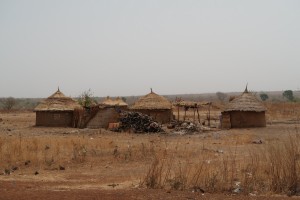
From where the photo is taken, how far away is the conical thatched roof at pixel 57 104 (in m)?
28.1

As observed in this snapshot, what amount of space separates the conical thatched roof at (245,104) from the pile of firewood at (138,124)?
4790mm

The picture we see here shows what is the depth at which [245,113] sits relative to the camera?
24.7 metres

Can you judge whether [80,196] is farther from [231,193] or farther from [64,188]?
[231,193]

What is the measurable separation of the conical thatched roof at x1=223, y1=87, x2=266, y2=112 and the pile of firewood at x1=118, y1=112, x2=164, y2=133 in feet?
15.7

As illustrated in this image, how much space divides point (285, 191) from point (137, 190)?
281 centimetres

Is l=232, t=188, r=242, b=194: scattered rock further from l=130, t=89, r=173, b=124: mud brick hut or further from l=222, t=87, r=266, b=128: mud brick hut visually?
l=130, t=89, r=173, b=124: mud brick hut

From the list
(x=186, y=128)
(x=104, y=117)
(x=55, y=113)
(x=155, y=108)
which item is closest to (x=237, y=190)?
(x=186, y=128)

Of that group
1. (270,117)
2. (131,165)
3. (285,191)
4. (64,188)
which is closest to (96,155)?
(131,165)

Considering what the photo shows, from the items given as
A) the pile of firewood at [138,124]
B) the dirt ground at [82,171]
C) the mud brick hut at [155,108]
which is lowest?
the dirt ground at [82,171]

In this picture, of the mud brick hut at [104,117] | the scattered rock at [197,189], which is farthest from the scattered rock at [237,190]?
the mud brick hut at [104,117]

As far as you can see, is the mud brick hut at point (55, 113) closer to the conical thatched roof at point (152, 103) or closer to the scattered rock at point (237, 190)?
the conical thatched roof at point (152, 103)

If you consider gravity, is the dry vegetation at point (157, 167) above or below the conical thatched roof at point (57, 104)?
below

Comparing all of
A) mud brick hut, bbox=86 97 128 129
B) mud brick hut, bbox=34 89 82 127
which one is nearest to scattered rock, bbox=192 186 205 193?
mud brick hut, bbox=86 97 128 129

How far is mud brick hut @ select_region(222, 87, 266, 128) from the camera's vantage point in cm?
2456
